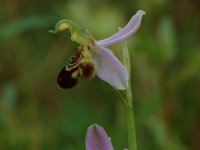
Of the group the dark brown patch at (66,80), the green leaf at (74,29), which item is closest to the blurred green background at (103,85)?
the green leaf at (74,29)

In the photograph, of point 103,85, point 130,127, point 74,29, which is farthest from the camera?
point 103,85

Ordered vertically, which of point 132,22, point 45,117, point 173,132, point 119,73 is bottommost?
point 119,73

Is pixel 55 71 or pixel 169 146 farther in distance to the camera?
pixel 55 71

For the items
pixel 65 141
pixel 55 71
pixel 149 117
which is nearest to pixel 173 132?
pixel 149 117

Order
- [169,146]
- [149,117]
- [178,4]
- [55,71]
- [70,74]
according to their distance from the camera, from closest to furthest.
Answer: [70,74], [169,146], [149,117], [178,4], [55,71]

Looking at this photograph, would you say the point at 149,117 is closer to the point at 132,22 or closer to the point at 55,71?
the point at 55,71

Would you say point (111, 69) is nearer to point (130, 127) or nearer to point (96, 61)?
point (96, 61)

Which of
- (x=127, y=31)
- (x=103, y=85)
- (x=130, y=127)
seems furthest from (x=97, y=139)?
(x=103, y=85)

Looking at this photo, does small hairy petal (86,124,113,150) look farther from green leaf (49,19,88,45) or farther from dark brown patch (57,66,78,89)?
green leaf (49,19,88,45)
